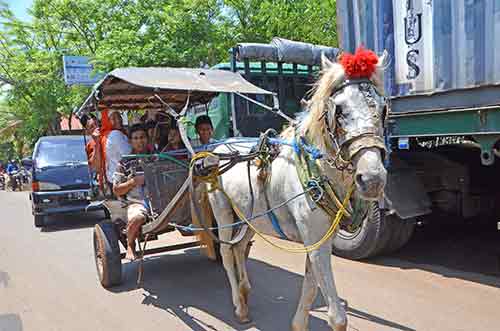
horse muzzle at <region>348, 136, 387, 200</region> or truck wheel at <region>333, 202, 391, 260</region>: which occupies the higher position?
horse muzzle at <region>348, 136, 387, 200</region>

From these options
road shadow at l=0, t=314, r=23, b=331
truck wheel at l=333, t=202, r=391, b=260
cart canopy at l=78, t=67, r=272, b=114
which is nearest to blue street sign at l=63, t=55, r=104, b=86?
cart canopy at l=78, t=67, r=272, b=114

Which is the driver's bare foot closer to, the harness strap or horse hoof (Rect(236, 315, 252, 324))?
horse hoof (Rect(236, 315, 252, 324))

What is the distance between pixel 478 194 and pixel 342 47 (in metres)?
2.43

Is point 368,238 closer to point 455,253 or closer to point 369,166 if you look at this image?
point 455,253

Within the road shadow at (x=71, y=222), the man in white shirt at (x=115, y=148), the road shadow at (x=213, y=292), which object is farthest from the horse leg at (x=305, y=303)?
the road shadow at (x=71, y=222)

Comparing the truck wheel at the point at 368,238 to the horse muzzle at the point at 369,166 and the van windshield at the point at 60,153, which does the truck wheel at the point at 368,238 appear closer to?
the horse muzzle at the point at 369,166

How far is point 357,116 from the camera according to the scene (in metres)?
2.37

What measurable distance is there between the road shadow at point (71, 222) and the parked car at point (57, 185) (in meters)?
0.33

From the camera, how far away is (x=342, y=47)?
5.34 metres

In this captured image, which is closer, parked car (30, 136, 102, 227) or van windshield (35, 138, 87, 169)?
parked car (30, 136, 102, 227)

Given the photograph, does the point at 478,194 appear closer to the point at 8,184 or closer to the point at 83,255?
the point at 83,255

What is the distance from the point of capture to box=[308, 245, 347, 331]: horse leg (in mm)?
2686

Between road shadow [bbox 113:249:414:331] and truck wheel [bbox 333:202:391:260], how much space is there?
805mm

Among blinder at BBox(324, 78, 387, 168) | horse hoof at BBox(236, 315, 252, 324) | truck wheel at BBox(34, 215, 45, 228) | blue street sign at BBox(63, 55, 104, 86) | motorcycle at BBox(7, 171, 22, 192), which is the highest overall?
blue street sign at BBox(63, 55, 104, 86)
